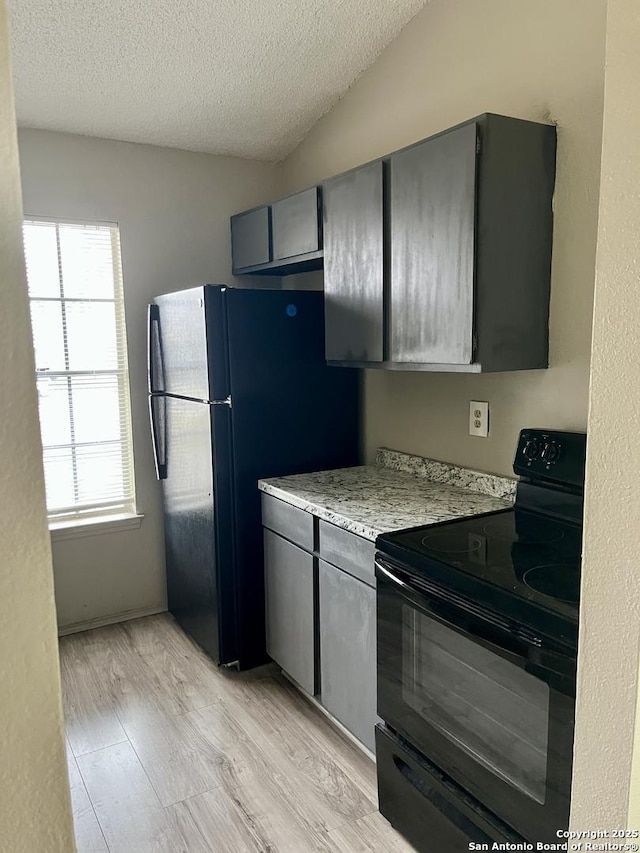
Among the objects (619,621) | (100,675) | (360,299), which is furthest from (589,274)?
(100,675)

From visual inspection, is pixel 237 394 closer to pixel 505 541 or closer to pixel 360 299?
pixel 360 299

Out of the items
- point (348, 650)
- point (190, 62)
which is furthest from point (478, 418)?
point (190, 62)

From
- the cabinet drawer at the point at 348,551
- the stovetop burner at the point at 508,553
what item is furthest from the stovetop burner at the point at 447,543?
the cabinet drawer at the point at 348,551

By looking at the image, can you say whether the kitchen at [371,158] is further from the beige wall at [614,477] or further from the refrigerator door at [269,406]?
the beige wall at [614,477]

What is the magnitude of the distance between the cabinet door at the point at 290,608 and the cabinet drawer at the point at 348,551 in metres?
0.16

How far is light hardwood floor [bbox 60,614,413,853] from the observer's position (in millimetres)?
1888

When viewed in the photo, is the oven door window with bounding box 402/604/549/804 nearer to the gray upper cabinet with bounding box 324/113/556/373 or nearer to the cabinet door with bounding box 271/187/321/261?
the gray upper cabinet with bounding box 324/113/556/373

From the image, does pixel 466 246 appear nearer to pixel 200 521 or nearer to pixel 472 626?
pixel 472 626

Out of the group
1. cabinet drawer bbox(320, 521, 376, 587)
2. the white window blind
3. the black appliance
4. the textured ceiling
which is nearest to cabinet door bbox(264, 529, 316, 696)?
cabinet drawer bbox(320, 521, 376, 587)

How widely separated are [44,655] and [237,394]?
2178mm

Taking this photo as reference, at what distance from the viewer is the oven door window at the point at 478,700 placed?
4.58 ft

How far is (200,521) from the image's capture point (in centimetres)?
287

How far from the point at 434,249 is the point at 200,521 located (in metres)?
1.60

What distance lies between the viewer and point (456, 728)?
1.61 m
